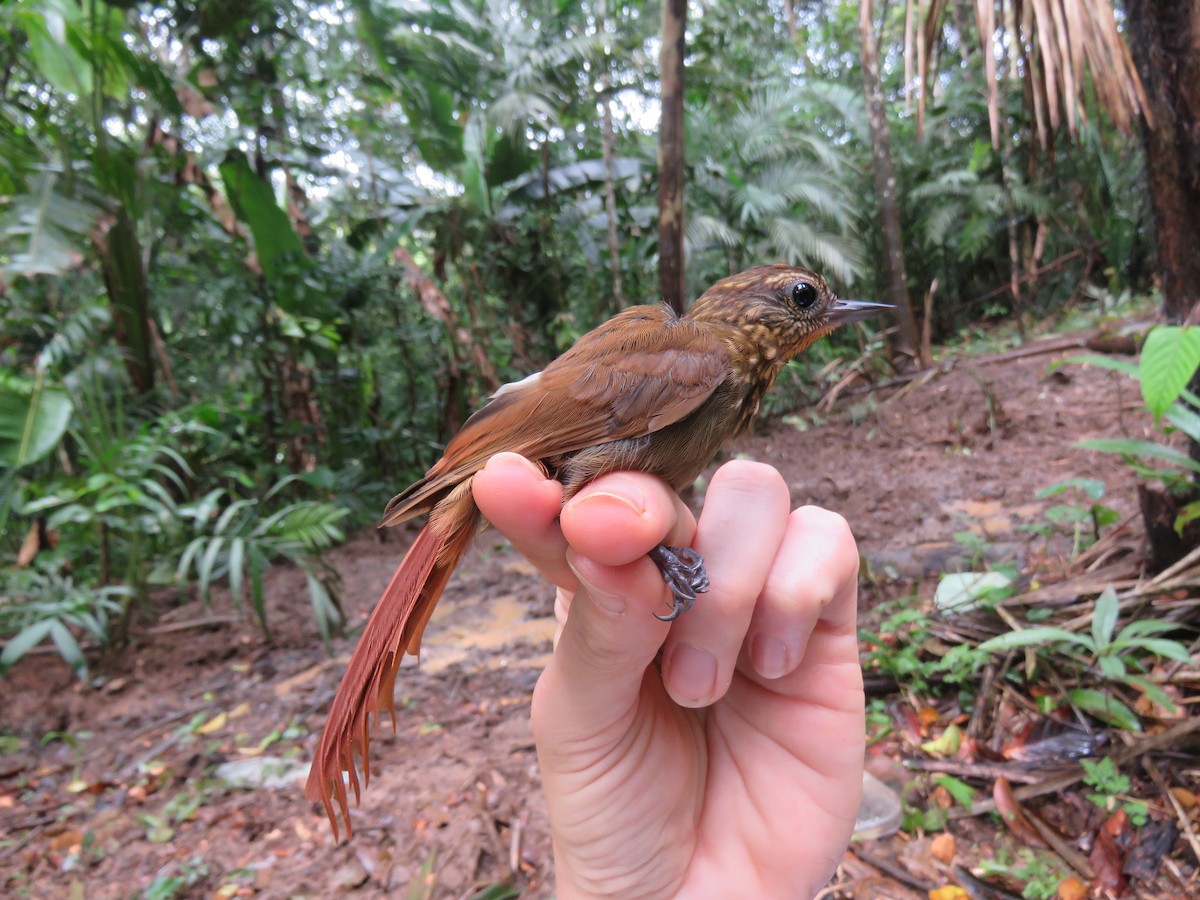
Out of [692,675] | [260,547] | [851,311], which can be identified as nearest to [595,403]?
[692,675]

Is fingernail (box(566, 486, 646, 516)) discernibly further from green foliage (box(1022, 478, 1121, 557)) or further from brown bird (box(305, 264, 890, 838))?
green foliage (box(1022, 478, 1121, 557))

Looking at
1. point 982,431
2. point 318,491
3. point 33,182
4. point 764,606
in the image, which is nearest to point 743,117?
point 982,431

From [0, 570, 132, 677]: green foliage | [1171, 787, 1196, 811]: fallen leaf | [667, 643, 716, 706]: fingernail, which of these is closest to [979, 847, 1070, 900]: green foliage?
[1171, 787, 1196, 811]: fallen leaf

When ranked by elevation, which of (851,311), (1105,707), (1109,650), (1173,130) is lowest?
(1105,707)

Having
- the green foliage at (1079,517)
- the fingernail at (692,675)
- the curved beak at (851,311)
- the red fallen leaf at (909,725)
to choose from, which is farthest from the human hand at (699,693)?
the green foliage at (1079,517)

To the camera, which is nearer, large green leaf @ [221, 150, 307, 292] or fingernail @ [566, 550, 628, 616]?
fingernail @ [566, 550, 628, 616]

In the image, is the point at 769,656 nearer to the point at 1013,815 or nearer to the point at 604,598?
the point at 604,598

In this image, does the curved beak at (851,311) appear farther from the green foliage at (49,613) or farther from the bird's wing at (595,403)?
the green foliage at (49,613)
